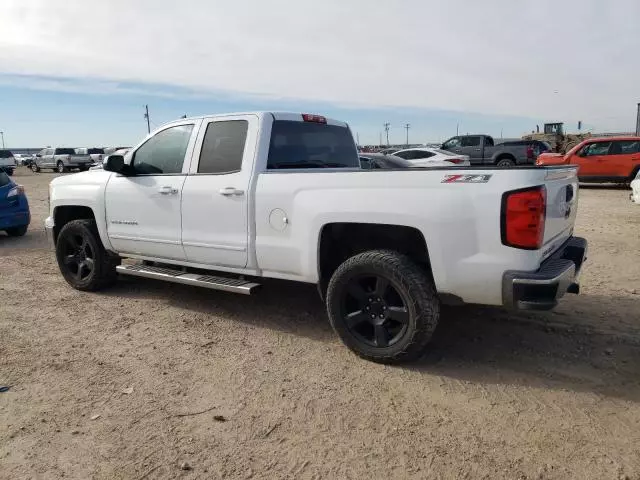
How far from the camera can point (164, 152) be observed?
4.98 meters

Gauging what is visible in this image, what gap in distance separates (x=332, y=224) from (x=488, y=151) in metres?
21.4

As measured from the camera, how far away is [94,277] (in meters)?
5.54

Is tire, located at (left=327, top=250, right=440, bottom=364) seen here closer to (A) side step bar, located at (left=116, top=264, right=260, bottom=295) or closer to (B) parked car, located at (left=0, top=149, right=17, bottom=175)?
(A) side step bar, located at (left=116, top=264, right=260, bottom=295)

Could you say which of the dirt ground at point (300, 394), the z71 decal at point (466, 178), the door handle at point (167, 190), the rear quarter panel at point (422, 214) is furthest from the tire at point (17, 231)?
the z71 decal at point (466, 178)

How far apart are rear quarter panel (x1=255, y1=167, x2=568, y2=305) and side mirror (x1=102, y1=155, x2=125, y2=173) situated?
1868mm

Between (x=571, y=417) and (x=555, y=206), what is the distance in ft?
4.46

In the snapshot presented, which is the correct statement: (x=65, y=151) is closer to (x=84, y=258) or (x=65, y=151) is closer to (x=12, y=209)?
(x=12, y=209)

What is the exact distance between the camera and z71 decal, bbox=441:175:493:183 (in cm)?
314

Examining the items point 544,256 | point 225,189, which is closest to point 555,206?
point 544,256

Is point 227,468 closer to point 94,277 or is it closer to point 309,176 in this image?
point 309,176

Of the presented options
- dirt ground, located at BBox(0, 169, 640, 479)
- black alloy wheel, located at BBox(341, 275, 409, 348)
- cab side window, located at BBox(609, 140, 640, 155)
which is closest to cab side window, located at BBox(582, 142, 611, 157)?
cab side window, located at BBox(609, 140, 640, 155)

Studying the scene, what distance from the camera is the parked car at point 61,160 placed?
123ft

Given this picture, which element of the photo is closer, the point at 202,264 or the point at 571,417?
the point at 571,417

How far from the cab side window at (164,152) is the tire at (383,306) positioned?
214 cm
